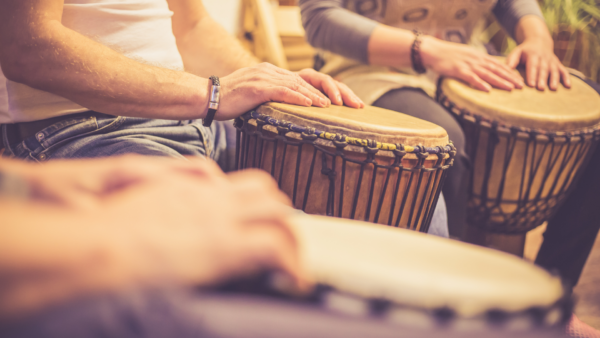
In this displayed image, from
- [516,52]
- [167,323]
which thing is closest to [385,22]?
[516,52]

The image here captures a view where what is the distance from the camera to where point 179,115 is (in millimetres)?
806

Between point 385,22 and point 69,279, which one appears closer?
point 69,279

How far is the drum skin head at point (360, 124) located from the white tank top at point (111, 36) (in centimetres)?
32

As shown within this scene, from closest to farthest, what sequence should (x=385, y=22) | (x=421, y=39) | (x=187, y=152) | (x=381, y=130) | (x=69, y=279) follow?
(x=69, y=279)
(x=381, y=130)
(x=187, y=152)
(x=421, y=39)
(x=385, y=22)

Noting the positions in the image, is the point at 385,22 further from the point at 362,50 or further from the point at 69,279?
the point at 69,279

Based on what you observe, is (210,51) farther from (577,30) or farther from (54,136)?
(577,30)

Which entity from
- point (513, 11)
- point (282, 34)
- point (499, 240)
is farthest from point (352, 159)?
point (282, 34)

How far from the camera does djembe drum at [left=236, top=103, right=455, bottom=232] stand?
75 cm

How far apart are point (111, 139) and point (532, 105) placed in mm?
1108

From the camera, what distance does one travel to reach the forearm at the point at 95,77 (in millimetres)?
665

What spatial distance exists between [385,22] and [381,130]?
32.4 inches

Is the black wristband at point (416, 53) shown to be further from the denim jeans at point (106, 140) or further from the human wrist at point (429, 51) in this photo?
the denim jeans at point (106, 140)

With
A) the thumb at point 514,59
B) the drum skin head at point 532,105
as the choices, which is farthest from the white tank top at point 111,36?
the thumb at point 514,59

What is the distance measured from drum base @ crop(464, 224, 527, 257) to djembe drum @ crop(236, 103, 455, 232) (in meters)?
0.60
